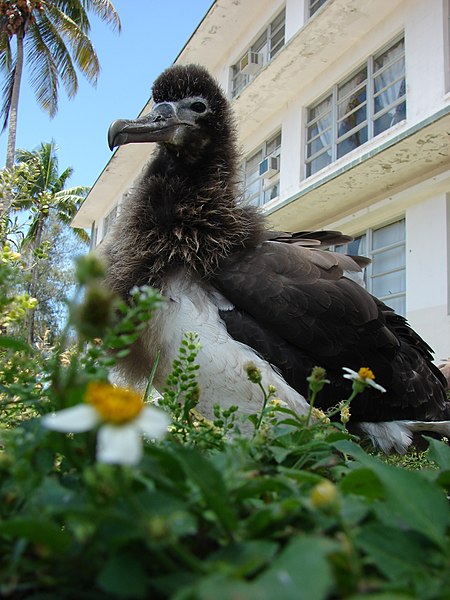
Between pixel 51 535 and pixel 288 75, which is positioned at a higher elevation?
pixel 288 75

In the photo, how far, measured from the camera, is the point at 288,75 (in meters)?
14.4

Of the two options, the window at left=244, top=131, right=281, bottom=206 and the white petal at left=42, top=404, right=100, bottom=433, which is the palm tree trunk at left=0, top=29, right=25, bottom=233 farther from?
the white petal at left=42, top=404, right=100, bottom=433

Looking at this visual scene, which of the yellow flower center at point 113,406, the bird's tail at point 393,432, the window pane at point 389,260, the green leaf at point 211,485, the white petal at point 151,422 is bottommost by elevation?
the bird's tail at point 393,432

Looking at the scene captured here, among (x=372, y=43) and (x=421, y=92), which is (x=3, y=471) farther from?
(x=372, y=43)

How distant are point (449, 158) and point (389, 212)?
1.77 m

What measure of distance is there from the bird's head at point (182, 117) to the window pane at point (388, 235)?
8895mm

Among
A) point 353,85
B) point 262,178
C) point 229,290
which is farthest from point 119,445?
point 262,178

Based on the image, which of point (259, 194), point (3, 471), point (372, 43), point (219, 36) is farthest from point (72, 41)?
point (3, 471)

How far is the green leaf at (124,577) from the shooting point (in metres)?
0.45

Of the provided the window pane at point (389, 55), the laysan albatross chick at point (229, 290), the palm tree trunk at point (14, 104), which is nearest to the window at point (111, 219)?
the laysan albatross chick at point (229, 290)

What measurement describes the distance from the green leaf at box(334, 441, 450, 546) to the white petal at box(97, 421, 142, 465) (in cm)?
30

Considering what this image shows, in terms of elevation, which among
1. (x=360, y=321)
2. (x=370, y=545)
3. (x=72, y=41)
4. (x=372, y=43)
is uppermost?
(x=72, y=41)

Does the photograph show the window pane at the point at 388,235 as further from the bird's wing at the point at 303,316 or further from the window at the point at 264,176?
the bird's wing at the point at 303,316

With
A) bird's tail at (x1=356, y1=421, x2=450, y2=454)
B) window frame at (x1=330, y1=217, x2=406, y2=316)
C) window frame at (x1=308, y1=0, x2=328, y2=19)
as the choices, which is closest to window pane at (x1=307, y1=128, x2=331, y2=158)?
window frame at (x1=330, y1=217, x2=406, y2=316)
